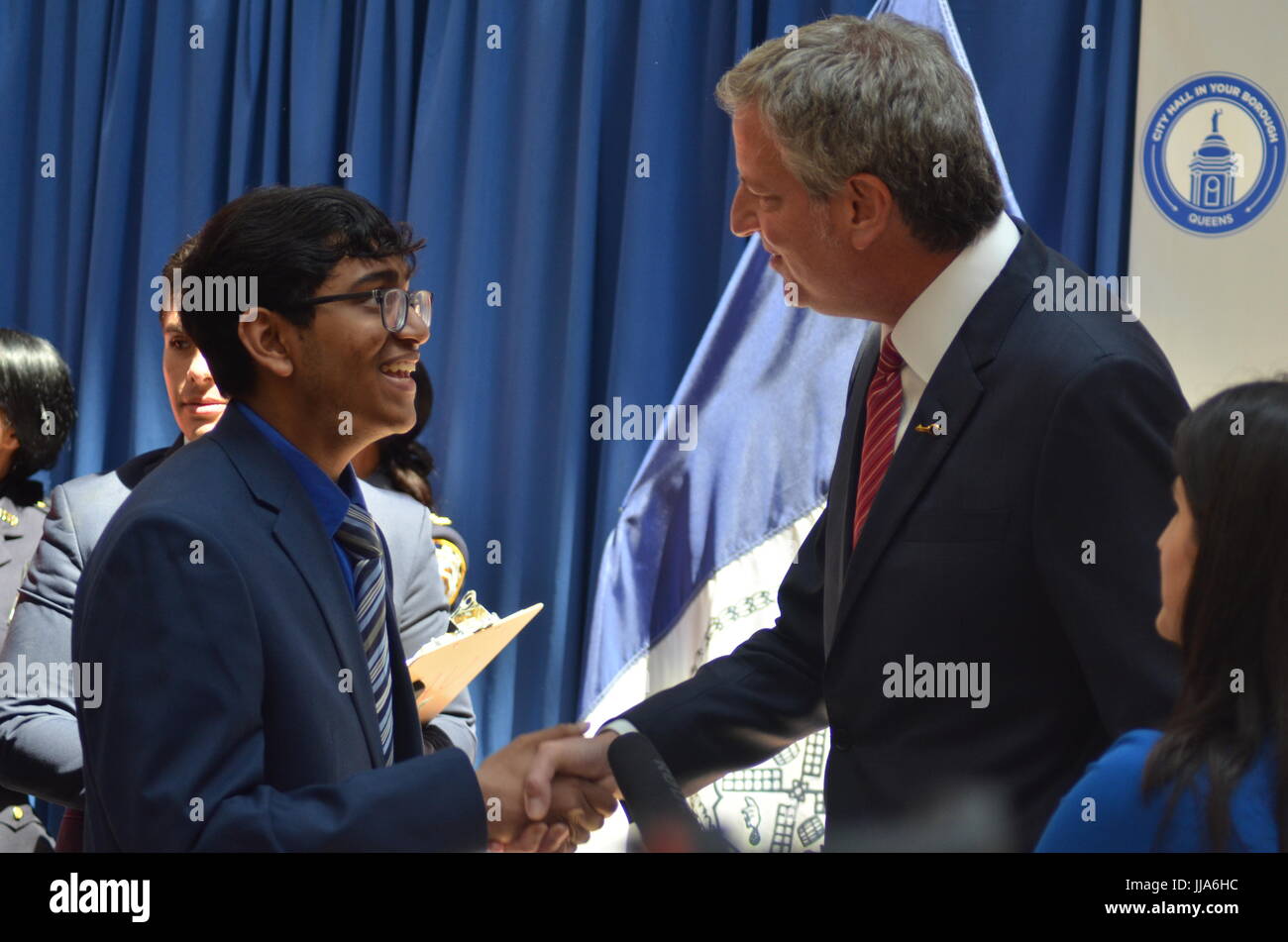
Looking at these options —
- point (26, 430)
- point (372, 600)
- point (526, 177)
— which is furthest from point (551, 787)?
point (526, 177)

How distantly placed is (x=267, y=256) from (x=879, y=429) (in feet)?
2.58

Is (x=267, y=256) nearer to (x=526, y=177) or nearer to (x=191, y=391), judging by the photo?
(x=191, y=391)

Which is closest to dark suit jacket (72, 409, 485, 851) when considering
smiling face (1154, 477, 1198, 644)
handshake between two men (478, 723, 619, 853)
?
handshake between two men (478, 723, 619, 853)

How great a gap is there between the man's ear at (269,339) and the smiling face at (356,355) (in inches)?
0.4

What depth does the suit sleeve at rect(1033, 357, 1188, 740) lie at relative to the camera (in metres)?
1.44

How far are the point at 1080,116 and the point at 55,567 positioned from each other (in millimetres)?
2396

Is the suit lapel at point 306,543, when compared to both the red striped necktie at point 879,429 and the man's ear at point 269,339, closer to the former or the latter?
the man's ear at point 269,339

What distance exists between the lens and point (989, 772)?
1.57 m

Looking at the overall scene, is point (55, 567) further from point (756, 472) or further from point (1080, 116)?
point (1080, 116)

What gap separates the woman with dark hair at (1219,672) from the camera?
46.2 inches

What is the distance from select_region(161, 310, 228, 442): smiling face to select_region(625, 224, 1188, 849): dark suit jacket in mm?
1298

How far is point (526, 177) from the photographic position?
3695mm
